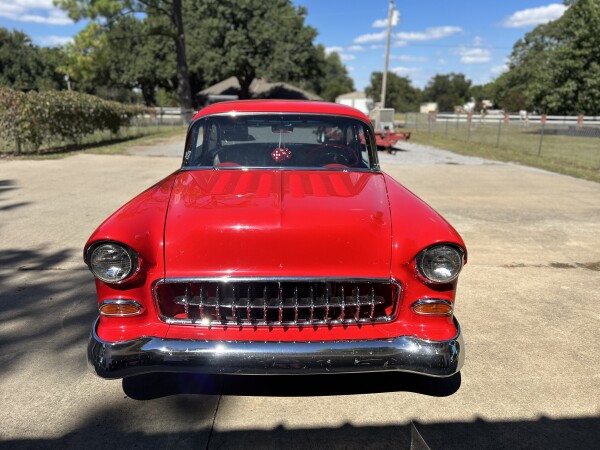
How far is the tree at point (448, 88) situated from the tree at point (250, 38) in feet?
246

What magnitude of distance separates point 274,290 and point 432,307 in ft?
2.66

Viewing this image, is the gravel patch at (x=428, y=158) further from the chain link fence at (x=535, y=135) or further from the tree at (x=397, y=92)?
the tree at (x=397, y=92)

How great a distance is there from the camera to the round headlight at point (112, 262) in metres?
2.22

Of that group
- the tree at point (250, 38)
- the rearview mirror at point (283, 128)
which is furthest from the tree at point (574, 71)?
the rearview mirror at point (283, 128)

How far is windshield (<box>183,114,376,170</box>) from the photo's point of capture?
11.6 feet

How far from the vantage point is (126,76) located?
1813 inches

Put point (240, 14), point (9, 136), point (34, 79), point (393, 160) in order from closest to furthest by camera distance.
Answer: point (9, 136)
point (393, 160)
point (240, 14)
point (34, 79)

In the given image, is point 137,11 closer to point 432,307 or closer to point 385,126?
point 385,126

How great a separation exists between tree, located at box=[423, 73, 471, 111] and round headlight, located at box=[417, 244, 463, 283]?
366 ft

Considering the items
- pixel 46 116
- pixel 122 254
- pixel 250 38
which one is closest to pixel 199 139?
pixel 122 254

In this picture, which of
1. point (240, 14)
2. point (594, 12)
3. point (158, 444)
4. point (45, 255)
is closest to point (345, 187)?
point (158, 444)

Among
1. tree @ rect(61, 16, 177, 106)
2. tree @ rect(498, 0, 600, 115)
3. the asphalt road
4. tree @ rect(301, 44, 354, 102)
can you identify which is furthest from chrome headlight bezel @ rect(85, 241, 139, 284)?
tree @ rect(301, 44, 354, 102)

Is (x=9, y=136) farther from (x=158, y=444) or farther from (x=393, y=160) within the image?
(x=158, y=444)

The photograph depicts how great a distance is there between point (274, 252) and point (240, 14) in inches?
1529
